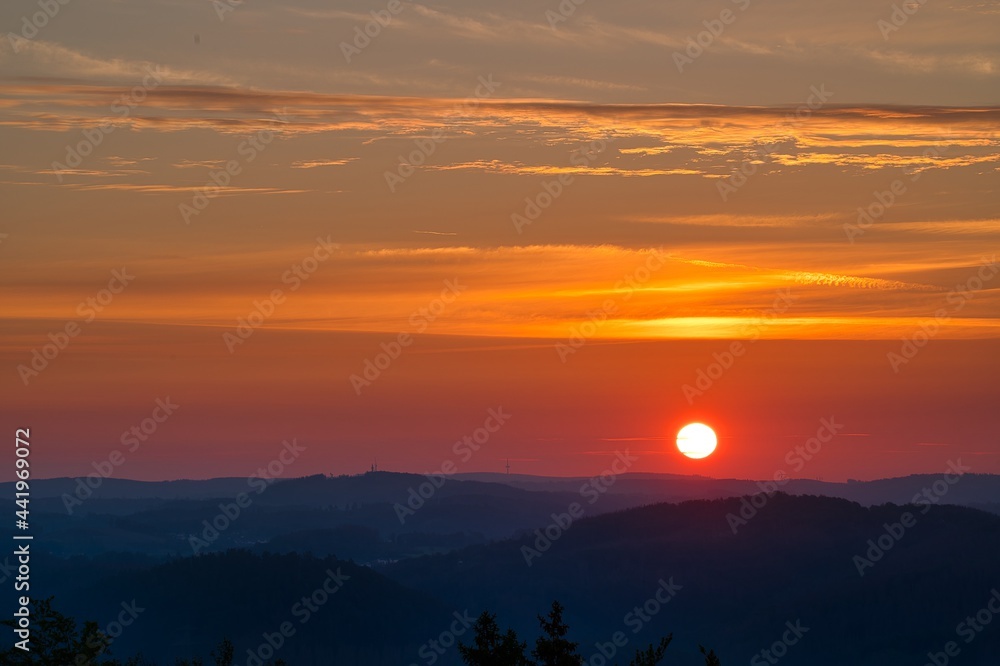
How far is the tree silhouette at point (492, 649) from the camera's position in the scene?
126 feet

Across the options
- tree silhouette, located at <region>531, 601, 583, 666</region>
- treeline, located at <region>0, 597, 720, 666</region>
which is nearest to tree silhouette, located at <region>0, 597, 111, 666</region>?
treeline, located at <region>0, 597, 720, 666</region>

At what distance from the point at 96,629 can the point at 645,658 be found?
16964mm

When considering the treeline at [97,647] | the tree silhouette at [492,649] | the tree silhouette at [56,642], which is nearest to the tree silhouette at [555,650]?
the treeline at [97,647]

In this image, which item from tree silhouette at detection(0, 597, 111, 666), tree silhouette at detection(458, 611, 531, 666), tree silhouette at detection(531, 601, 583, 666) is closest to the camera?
tree silhouette at detection(0, 597, 111, 666)

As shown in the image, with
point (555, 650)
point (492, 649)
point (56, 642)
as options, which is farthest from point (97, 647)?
point (555, 650)

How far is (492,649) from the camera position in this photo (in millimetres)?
38906

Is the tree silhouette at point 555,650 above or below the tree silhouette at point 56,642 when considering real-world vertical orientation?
above

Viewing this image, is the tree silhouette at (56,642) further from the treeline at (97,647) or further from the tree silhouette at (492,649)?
the tree silhouette at (492,649)

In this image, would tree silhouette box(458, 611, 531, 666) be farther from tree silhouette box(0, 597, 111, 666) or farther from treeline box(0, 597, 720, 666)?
tree silhouette box(0, 597, 111, 666)

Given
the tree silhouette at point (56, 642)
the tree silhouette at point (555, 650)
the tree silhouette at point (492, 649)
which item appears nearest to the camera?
the tree silhouette at point (56, 642)

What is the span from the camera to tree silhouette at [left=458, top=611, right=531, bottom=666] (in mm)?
38344

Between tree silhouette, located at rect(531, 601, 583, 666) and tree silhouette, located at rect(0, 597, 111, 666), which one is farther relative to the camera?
tree silhouette, located at rect(531, 601, 583, 666)

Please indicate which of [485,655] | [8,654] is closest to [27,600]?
[8,654]

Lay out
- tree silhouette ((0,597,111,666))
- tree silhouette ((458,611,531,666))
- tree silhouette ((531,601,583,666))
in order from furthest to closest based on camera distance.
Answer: tree silhouette ((531,601,583,666)), tree silhouette ((458,611,531,666)), tree silhouette ((0,597,111,666))
